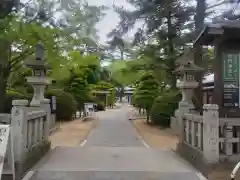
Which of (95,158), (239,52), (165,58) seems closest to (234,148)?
(239,52)

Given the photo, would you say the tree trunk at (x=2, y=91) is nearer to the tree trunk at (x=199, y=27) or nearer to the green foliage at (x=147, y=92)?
the tree trunk at (x=199, y=27)

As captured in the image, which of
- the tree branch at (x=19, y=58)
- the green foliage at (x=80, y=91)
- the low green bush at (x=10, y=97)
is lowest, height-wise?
the low green bush at (x=10, y=97)

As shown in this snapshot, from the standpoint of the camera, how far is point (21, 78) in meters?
22.0

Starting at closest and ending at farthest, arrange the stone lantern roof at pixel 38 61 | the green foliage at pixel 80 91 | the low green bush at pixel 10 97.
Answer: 1. the stone lantern roof at pixel 38 61
2. the low green bush at pixel 10 97
3. the green foliage at pixel 80 91

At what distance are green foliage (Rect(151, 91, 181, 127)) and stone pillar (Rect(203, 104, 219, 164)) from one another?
11.8 metres

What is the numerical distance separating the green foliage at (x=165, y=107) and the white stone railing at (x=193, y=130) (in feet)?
30.5

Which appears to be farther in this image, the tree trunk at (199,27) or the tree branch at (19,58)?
the tree trunk at (199,27)

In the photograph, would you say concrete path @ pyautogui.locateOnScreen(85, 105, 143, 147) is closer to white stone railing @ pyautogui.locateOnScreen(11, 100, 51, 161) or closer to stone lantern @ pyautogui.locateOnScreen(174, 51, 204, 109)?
stone lantern @ pyautogui.locateOnScreen(174, 51, 204, 109)

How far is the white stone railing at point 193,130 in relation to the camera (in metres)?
7.82

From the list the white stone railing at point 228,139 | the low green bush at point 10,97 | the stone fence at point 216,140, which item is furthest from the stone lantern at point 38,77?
the white stone railing at point 228,139

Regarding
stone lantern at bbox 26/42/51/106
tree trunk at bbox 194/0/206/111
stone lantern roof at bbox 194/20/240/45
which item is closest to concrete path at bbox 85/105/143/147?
stone lantern at bbox 26/42/51/106

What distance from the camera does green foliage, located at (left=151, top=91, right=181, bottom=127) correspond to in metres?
19.0

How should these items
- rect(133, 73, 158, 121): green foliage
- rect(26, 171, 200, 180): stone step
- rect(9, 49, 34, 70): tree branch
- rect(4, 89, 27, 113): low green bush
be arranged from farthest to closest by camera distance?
rect(133, 73, 158, 121): green foliage < rect(4, 89, 27, 113): low green bush < rect(9, 49, 34, 70): tree branch < rect(26, 171, 200, 180): stone step

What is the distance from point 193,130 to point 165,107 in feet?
35.2
